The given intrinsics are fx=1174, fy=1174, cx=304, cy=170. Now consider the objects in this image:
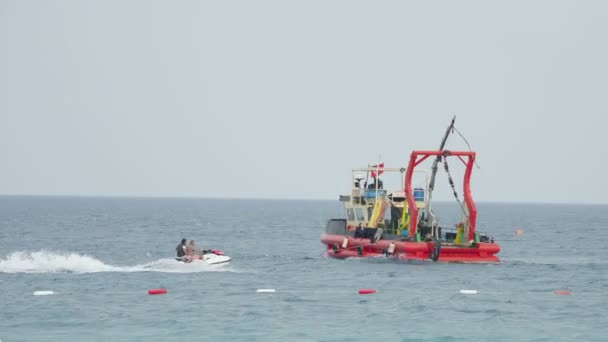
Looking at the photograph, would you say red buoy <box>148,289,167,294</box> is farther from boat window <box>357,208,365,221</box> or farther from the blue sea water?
boat window <box>357,208,365,221</box>

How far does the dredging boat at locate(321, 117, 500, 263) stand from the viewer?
58031 mm

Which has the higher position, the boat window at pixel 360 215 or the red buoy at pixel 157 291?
the boat window at pixel 360 215

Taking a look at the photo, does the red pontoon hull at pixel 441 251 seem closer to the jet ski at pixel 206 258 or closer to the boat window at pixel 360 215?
the boat window at pixel 360 215

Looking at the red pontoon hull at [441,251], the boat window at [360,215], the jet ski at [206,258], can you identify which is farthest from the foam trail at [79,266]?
the boat window at [360,215]

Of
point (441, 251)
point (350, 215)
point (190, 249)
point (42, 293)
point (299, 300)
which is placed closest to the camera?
point (299, 300)

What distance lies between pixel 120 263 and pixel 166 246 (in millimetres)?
19191

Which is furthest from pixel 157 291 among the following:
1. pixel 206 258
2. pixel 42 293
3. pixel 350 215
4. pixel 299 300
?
pixel 350 215

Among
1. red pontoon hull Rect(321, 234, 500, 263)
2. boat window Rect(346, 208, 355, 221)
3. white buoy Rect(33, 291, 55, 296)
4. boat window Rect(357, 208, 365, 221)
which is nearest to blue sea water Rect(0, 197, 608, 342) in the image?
white buoy Rect(33, 291, 55, 296)

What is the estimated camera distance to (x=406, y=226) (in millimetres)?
61094

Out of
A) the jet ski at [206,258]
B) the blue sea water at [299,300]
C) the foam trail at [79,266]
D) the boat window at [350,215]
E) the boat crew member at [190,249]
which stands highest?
the boat window at [350,215]

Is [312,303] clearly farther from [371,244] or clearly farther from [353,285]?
[371,244]

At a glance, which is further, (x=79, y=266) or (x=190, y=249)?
(x=79, y=266)

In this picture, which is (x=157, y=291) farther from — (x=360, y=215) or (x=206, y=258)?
(x=360, y=215)

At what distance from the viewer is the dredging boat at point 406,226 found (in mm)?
58031
